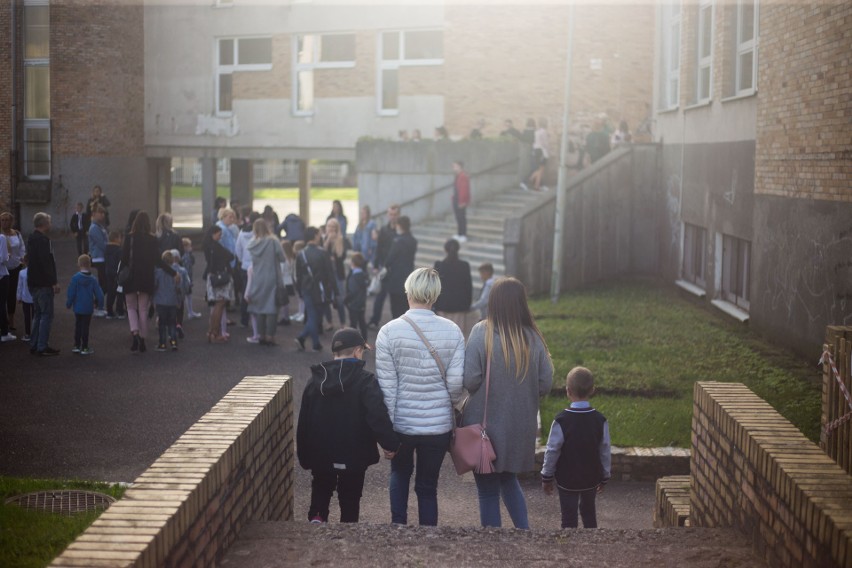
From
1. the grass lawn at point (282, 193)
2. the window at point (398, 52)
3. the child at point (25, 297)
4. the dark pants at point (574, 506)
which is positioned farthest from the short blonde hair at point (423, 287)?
the grass lawn at point (282, 193)

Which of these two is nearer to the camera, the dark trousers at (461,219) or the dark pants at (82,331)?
the dark pants at (82,331)

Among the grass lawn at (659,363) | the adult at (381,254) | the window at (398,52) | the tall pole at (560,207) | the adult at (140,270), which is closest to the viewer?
the grass lawn at (659,363)

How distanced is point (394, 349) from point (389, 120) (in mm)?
27659

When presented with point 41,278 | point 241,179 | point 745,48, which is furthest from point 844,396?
point 241,179

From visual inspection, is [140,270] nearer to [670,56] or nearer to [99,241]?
[99,241]

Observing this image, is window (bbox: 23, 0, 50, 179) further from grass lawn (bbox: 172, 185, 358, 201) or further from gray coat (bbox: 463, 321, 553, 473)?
grass lawn (bbox: 172, 185, 358, 201)

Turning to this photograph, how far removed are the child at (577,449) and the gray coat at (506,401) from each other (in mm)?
245

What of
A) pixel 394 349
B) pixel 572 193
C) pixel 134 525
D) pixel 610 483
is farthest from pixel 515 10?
pixel 134 525

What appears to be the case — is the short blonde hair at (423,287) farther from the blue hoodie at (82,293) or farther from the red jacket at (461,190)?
the red jacket at (461,190)

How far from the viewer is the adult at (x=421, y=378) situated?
22.3 feet

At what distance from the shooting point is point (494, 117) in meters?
33.2

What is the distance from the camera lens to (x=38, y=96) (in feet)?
99.2

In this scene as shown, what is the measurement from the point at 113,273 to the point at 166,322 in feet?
9.32

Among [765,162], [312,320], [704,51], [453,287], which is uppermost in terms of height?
[704,51]
